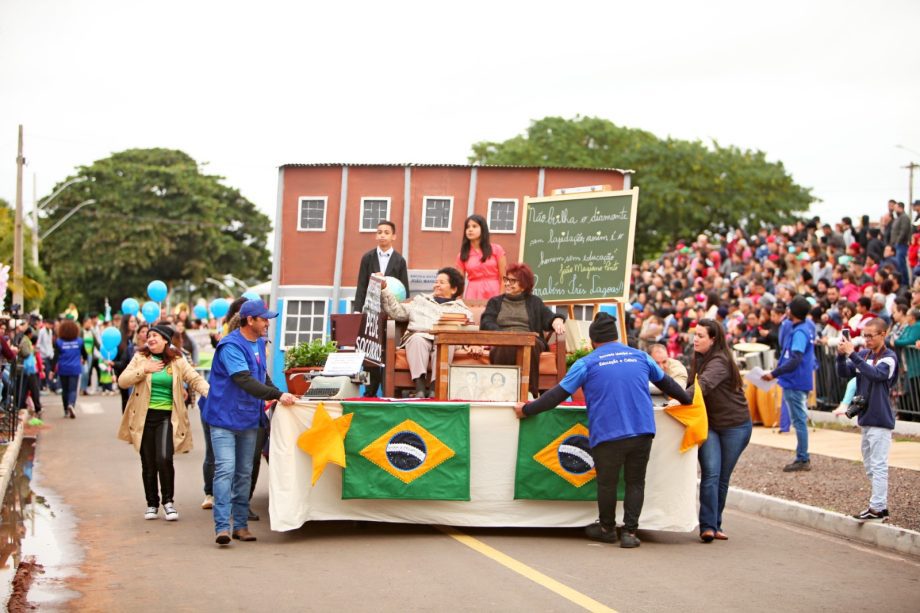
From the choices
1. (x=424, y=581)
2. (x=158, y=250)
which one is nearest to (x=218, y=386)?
(x=424, y=581)

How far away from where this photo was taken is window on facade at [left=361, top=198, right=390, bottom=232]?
A: 13836 mm

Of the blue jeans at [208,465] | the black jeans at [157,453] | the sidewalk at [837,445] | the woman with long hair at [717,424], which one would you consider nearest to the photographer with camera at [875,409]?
the woman with long hair at [717,424]

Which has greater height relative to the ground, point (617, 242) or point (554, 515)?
point (617, 242)

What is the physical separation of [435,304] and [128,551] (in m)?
3.46

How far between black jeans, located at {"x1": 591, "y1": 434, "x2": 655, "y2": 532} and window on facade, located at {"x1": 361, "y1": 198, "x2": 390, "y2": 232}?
491 cm

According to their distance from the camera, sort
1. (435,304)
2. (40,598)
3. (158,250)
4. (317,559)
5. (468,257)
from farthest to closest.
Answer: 1. (158,250)
2. (468,257)
3. (435,304)
4. (317,559)
5. (40,598)

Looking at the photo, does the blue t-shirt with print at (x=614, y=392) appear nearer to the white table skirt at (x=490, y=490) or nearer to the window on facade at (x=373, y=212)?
the white table skirt at (x=490, y=490)

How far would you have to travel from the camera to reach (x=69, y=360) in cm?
2516

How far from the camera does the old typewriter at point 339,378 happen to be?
1043cm

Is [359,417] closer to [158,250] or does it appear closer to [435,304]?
[435,304]

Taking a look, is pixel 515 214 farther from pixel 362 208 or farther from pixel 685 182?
pixel 685 182

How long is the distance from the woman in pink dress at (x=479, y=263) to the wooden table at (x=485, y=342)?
1618 mm

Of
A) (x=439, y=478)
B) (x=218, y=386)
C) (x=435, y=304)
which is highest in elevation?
(x=435, y=304)

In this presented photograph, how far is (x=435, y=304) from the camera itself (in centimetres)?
1127
